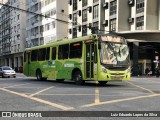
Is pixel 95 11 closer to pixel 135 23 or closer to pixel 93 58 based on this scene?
pixel 135 23

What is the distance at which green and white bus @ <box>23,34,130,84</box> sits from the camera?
19.5 meters

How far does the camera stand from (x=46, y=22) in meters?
73.4

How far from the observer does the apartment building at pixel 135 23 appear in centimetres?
4625

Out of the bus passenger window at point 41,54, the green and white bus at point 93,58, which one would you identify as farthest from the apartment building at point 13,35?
the green and white bus at point 93,58

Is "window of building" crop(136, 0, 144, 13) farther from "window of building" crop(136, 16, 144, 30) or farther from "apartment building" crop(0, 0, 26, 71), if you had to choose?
"apartment building" crop(0, 0, 26, 71)

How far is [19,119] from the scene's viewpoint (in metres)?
8.23

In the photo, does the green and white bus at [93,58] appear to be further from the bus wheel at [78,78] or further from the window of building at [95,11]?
the window of building at [95,11]

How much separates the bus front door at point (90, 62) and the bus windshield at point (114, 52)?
70 centimetres

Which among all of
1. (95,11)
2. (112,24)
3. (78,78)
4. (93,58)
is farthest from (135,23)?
(93,58)

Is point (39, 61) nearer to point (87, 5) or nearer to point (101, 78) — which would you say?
point (101, 78)

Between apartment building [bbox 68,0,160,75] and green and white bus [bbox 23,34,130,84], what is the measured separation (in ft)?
80.8

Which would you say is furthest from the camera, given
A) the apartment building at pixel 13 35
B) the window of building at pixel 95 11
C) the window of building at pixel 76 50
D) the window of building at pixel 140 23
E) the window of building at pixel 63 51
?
the apartment building at pixel 13 35

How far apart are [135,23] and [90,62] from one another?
29191mm

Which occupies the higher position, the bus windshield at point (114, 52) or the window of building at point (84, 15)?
the window of building at point (84, 15)
